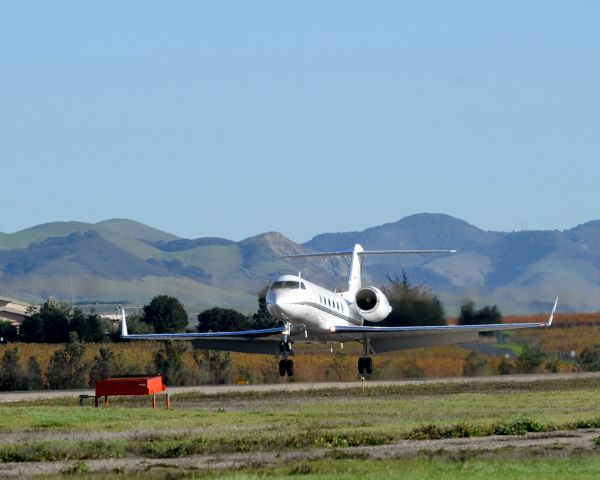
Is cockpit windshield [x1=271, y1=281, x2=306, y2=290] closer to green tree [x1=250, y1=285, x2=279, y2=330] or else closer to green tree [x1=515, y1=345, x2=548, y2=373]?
green tree [x1=515, y1=345, x2=548, y2=373]

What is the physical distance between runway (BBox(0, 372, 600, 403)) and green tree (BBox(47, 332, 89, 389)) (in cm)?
402

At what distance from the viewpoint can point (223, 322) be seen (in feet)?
299

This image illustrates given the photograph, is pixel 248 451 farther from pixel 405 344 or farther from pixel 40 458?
pixel 405 344

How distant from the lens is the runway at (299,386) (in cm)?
5216

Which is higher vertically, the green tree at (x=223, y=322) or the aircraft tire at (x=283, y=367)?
the green tree at (x=223, y=322)

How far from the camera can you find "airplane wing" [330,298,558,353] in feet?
168

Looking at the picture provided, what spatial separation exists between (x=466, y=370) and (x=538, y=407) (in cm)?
2627

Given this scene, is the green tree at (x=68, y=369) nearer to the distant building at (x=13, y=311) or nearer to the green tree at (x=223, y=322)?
the green tree at (x=223, y=322)

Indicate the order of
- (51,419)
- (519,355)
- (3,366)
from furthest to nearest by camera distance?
(519,355)
(3,366)
(51,419)

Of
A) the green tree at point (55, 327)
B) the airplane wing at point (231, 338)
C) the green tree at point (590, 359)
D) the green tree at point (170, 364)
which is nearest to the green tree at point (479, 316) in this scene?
the green tree at point (590, 359)

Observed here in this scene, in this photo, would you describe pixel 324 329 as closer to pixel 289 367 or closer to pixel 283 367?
pixel 289 367

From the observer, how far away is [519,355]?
67562 mm

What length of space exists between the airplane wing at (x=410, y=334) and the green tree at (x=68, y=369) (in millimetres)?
14129

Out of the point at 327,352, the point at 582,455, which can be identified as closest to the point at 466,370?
the point at 327,352
